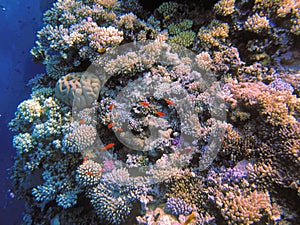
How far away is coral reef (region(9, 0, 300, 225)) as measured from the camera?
313cm

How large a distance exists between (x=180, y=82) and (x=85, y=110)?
207 centimetres

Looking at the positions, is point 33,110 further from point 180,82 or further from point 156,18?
point 156,18

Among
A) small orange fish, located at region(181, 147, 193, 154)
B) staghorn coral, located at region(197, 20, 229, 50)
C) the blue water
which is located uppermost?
the blue water

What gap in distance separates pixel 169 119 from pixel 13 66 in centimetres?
1420

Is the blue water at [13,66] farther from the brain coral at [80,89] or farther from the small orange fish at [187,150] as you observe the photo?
the small orange fish at [187,150]

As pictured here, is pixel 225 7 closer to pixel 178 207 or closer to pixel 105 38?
pixel 105 38

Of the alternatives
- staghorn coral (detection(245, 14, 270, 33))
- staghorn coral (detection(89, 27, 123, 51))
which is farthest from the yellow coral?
staghorn coral (detection(89, 27, 123, 51))

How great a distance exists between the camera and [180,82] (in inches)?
155

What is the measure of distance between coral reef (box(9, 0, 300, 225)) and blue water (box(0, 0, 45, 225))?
842 cm

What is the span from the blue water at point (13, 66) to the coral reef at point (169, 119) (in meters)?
8.42

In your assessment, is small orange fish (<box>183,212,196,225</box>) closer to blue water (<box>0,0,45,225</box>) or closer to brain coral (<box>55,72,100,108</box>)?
brain coral (<box>55,72,100,108</box>)

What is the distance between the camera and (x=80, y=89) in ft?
13.3

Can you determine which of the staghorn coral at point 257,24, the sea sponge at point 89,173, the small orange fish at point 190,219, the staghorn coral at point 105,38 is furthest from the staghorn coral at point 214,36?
the sea sponge at point 89,173

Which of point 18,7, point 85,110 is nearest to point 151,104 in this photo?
point 85,110
